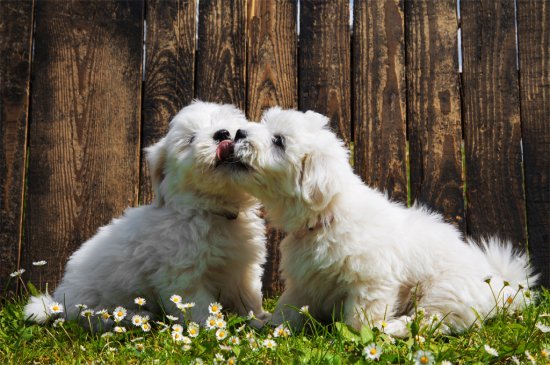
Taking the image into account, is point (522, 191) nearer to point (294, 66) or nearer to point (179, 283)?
point (294, 66)

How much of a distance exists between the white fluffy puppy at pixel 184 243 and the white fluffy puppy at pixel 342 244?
0.24 m

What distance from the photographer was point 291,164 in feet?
10.1

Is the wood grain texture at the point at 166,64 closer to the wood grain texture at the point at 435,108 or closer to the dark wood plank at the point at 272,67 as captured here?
the dark wood plank at the point at 272,67

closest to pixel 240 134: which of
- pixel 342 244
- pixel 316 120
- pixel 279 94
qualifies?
pixel 316 120

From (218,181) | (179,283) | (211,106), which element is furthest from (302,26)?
(179,283)

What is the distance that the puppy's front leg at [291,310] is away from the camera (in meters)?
3.18

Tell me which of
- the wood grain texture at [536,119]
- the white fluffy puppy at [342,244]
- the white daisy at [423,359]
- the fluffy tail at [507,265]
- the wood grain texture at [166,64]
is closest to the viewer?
the white daisy at [423,359]

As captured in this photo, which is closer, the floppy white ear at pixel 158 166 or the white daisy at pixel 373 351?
the white daisy at pixel 373 351

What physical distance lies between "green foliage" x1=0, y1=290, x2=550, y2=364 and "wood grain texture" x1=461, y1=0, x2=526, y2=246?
105 cm

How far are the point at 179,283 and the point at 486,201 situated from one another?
2142mm

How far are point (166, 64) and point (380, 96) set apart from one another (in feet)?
4.88

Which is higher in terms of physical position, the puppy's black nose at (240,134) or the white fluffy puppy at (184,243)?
the puppy's black nose at (240,134)

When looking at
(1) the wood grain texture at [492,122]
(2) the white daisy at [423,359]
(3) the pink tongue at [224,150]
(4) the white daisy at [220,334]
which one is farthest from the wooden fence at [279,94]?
(2) the white daisy at [423,359]

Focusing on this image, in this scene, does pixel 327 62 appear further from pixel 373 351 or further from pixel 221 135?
pixel 373 351
